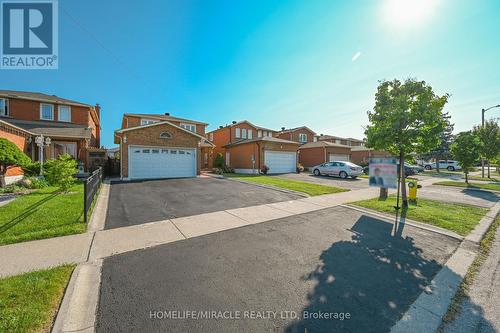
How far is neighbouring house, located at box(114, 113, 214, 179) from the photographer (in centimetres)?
1466

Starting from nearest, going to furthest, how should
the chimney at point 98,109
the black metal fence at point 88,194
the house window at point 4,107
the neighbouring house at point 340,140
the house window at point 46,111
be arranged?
1. the black metal fence at point 88,194
2. the house window at point 4,107
3. the house window at point 46,111
4. the chimney at point 98,109
5. the neighbouring house at point 340,140

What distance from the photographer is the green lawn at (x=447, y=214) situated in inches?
217

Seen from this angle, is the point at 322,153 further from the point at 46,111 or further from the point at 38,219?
the point at 46,111

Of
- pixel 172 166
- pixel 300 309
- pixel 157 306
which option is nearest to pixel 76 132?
pixel 172 166

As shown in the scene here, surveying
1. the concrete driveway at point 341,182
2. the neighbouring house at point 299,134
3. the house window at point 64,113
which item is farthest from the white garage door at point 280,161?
the house window at point 64,113

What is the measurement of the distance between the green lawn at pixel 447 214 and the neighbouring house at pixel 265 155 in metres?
13.3

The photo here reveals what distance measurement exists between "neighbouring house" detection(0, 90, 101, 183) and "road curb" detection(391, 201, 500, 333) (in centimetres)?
1967

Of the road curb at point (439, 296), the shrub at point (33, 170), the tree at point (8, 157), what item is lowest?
the road curb at point (439, 296)

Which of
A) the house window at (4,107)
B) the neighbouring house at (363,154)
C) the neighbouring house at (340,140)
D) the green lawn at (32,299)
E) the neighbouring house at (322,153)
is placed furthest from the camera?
the neighbouring house at (340,140)

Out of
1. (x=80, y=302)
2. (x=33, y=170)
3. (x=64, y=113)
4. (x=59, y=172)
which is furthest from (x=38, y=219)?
(x=64, y=113)

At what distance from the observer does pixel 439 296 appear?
2756 mm

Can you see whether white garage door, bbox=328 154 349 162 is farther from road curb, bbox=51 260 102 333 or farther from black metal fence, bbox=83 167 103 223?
road curb, bbox=51 260 102 333


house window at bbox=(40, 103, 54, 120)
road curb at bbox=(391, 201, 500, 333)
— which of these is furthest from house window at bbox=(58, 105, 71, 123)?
road curb at bbox=(391, 201, 500, 333)

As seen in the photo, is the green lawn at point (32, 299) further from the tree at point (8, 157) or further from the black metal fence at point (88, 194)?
the tree at point (8, 157)
